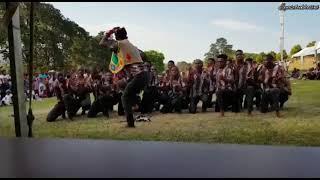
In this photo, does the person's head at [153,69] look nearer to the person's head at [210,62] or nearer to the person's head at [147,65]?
the person's head at [147,65]

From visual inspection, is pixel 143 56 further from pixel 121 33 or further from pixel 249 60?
pixel 249 60

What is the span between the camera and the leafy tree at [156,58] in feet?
10.6

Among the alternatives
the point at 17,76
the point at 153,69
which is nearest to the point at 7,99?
the point at 17,76

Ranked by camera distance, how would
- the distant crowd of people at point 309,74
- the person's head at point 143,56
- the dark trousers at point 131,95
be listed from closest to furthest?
the distant crowd of people at point 309,74 → the person's head at point 143,56 → the dark trousers at point 131,95

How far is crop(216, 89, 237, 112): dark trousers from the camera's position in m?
3.22

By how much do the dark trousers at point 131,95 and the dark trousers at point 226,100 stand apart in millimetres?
540

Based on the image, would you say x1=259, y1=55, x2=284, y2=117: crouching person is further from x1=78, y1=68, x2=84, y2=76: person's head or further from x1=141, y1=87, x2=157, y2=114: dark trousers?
x1=78, y1=68, x2=84, y2=76: person's head

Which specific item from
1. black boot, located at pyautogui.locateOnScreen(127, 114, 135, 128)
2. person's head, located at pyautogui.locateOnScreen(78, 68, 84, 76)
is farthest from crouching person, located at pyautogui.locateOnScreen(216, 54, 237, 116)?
person's head, located at pyautogui.locateOnScreen(78, 68, 84, 76)

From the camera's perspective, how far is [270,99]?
10.4 ft

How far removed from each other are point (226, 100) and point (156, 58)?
0.58 m

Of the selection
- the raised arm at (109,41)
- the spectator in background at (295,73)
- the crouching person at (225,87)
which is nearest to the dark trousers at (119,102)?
the raised arm at (109,41)

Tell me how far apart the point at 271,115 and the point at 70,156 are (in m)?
2.12

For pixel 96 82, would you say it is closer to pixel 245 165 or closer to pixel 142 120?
pixel 142 120

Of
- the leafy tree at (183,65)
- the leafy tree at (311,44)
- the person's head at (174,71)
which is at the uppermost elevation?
the leafy tree at (311,44)
